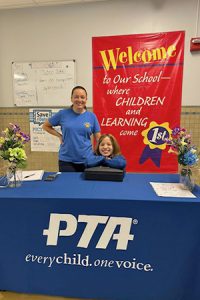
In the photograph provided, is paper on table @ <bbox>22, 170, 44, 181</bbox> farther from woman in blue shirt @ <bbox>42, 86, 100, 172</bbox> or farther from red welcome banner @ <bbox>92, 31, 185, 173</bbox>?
red welcome banner @ <bbox>92, 31, 185, 173</bbox>

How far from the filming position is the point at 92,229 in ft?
4.19

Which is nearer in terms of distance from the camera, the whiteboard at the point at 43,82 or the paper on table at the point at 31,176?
the paper on table at the point at 31,176

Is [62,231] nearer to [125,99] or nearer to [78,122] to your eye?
[78,122]

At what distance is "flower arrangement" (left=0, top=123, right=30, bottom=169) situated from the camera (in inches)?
56.2

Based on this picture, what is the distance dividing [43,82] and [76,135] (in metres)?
1.42

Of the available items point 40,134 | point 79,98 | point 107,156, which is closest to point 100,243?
point 107,156

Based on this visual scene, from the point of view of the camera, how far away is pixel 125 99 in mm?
2994

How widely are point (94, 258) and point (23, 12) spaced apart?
318 centimetres

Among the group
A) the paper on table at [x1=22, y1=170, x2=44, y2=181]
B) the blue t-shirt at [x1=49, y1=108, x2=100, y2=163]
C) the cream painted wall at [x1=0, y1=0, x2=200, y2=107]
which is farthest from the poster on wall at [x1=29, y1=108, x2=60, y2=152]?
→ the paper on table at [x1=22, y1=170, x2=44, y2=181]

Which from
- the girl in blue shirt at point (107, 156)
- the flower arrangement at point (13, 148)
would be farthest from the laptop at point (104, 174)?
the flower arrangement at point (13, 148)

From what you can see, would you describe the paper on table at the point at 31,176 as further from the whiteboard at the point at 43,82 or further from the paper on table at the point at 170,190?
the whiteboard at the point at 43,82

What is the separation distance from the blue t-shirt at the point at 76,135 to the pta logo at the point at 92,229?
88 cm

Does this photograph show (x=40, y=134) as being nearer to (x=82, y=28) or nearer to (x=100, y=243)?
(x=82, y=28)

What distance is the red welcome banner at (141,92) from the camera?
2830 millimetres
